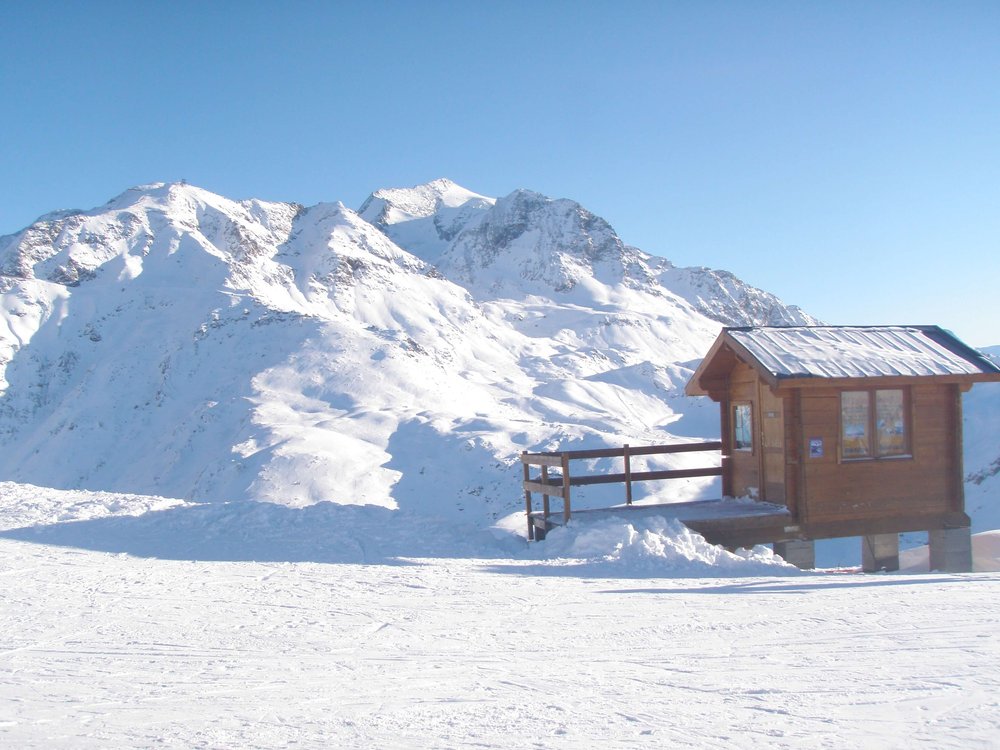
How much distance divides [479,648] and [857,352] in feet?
29.1

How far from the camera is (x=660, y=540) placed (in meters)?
10.9

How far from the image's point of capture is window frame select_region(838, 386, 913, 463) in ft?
41.1

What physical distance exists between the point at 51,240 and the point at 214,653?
76.2 meters

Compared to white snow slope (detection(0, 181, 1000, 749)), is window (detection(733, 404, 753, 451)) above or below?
above

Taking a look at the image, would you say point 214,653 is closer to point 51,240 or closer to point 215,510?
point 215,510

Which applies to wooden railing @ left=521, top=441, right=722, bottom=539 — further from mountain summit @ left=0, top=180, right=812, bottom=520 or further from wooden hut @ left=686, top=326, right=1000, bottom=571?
mountain summit @ left=0, top=180, right=812, bottom=520

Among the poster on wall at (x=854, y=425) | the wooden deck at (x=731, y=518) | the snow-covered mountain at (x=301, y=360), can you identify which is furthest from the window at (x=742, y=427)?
the snow-covered mountain at (x=301, y=360)

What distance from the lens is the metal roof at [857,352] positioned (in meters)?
12.2

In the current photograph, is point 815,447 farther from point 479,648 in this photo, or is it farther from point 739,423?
point 479,648

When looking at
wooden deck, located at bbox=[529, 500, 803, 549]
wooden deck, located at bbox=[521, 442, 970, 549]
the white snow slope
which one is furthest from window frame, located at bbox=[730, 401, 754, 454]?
the white snow slope

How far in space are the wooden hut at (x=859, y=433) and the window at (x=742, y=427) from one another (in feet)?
0.36

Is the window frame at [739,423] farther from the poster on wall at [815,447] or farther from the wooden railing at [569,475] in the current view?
the poster on wall at [815,447]

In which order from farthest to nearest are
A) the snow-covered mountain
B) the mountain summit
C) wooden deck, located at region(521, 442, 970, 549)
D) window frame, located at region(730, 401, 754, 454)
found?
the mountain summit
the snow-covered mountain
window frame, located at region(730, 401, 754, 454)
wooden deck, located at region(521, 442, 970, 549)

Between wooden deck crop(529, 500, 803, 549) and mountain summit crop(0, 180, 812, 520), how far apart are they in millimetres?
12074
